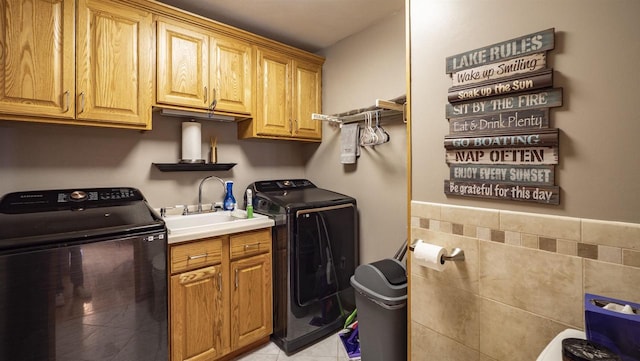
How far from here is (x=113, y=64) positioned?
5.63ft

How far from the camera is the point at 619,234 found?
34.2 inches

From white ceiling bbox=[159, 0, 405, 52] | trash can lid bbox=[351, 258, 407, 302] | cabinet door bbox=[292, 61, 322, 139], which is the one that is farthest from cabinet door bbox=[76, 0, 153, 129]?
trash can lid bbox=[351, 258, 407, 302]

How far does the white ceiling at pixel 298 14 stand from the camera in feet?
6.68

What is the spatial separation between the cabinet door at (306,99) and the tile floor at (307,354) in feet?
5.64

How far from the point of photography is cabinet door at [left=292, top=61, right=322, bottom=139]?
2.58 metres

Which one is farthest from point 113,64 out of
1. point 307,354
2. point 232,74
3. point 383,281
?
point 307,354

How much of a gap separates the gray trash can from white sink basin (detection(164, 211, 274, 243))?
0.82 metres

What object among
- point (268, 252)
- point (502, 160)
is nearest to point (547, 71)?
point (502, 160)

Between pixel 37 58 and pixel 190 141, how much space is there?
91cm

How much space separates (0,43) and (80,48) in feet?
1.03

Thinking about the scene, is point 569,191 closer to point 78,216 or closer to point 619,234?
point 619,234

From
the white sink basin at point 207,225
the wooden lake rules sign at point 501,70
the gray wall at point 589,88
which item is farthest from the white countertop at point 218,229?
the wooden lake rules sign at point 501,70

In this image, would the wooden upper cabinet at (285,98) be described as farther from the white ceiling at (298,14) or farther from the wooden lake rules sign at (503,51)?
the wooden lake rules sign at (503,51)

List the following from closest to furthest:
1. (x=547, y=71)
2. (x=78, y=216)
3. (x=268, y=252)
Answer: (x=547, y=71) < (x=78, y=216) < (x=268, y=252)
